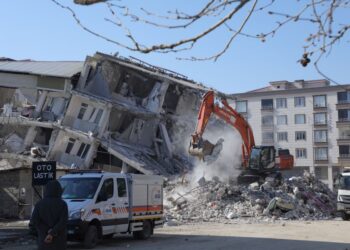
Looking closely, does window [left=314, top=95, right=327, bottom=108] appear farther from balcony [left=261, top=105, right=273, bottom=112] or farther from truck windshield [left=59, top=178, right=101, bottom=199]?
truck windshield [left=59, top=178, right=101, bottom=199]

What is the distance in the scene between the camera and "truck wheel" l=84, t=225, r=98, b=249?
1557 centimetres

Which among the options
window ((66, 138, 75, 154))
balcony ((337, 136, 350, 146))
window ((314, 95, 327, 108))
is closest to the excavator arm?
window ((66, 138, 75, 154))

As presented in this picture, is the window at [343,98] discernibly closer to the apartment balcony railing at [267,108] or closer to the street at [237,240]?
the apartment balcony railing at [267,108]

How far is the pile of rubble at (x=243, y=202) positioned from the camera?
97.0 ft

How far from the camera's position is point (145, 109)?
1857 inches

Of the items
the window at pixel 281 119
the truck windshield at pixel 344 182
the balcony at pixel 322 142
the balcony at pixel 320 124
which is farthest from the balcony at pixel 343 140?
the truck windshield at pixel 344 182

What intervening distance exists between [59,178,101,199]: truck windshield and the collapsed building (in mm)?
22639

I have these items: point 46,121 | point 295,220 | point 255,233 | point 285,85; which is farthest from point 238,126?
point 285,85

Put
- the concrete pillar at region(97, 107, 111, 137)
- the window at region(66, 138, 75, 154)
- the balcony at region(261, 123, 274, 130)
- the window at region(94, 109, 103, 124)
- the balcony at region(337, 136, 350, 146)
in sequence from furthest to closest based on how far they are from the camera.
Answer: the balcony at region(261, 123, 274, 130) < the balcony at region(337, 136, 350, 146) < the window at region(66, 138, 75, 154) < the window at region(94, 109, 103, 124) < the concrete pillar at region(97, 107, 111, 137)

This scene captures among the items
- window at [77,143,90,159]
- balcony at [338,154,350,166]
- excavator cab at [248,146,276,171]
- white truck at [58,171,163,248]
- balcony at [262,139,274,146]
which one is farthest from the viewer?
balcony at [262,139,274,146]

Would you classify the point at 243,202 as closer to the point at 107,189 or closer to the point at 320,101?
the point at 107,189

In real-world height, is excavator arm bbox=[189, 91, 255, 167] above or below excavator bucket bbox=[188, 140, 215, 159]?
above

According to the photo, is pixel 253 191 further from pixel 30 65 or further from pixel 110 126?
pixel 30 65

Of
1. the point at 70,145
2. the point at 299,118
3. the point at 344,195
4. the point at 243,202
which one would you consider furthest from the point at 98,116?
the point at 299,118
